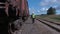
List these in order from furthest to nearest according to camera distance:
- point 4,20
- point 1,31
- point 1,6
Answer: point 1,31 → point 4,20 → point 1,6

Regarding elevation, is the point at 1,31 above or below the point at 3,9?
below

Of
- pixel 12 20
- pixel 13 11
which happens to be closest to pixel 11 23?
pixel 12 20

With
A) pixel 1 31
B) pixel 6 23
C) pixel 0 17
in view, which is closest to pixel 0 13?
pixel 0 17

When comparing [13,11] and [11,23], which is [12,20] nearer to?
[11,23]

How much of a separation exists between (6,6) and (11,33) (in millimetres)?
1596

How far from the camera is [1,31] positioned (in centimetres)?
945

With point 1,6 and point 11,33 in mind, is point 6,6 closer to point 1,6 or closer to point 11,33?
point 1,6

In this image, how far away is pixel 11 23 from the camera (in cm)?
879

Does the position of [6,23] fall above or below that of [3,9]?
below

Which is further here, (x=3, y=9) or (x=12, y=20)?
(x=12, y=20)

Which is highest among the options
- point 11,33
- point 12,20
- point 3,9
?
point 3,9

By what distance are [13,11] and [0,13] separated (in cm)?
62

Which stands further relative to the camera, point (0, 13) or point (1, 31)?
point (1, 31)

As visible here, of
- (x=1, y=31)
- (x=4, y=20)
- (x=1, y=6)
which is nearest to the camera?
(x=1, y=6)
